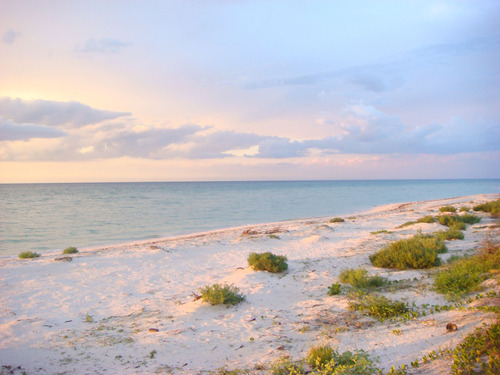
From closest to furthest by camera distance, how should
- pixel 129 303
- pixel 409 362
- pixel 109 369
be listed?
pixel 409 362
pixel 109 369
pixel 129 303

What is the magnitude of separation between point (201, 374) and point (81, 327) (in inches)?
136

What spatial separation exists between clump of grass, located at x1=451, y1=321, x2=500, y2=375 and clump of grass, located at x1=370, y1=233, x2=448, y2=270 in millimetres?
4999

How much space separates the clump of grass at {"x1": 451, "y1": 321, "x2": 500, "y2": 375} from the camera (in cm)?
317

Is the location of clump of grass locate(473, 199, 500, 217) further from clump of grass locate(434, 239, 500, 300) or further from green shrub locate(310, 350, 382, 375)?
green shrub locate(310, 350, 382, 375)

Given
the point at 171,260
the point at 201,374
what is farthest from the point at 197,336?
the point at 171,260

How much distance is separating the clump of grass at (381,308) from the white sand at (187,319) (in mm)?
229

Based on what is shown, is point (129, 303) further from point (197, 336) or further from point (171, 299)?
point (197, 336)

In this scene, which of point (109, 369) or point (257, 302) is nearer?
point (109, 369)

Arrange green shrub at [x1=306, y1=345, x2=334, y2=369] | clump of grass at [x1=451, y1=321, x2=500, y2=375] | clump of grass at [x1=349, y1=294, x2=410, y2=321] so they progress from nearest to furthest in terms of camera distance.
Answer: clump of grass at [x1=451, y1=321, x2=500, y2=375], green shrub at [x1=306, y1=345, x2=334, y2=369], clump of grass at [x1=349, y1=294, x2=410, y2=321]

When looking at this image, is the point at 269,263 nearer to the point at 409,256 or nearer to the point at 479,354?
the point at 409,256

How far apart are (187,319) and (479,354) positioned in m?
4.83

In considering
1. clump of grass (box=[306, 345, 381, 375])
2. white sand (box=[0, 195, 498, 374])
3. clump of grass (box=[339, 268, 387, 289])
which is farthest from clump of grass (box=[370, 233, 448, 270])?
clump of grass (box=[306, 345, 381, 375])

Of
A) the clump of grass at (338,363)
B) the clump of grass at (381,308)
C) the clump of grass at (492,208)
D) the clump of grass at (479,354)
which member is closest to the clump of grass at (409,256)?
the clump of grass at (381,308)

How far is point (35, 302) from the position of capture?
319 inches
